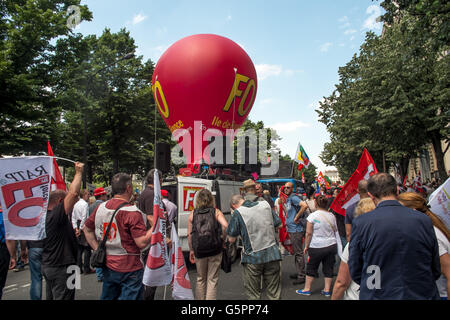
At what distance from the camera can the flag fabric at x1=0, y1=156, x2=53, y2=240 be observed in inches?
159

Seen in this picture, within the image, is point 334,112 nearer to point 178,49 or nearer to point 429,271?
point 178,49

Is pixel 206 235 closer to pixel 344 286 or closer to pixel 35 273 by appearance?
pixel 344 286

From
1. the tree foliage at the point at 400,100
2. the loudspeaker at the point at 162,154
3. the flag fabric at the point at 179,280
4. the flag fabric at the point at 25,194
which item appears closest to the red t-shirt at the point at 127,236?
the flag fabric at the point at 179,280

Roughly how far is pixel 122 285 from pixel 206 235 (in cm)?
130

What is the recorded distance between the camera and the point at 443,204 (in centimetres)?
347

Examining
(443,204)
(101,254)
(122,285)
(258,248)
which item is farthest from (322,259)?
(101,254)

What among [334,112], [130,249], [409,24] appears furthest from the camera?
[334,112]

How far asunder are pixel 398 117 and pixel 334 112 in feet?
49.7

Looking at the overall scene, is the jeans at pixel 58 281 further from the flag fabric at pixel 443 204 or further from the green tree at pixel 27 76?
the green tree at pixel 27 76

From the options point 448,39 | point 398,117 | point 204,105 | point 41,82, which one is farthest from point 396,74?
point 41,82

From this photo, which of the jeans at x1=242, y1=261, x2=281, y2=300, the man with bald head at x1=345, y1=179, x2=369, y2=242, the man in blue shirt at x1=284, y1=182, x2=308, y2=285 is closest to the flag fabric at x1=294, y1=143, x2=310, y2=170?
the man in blue shirt at x1=284, y1=182, x2=308, y2=285

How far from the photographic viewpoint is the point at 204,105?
11781 millimetres

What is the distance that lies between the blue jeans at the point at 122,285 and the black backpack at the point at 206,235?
1.09m

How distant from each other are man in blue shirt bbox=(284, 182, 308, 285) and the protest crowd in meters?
0.60
